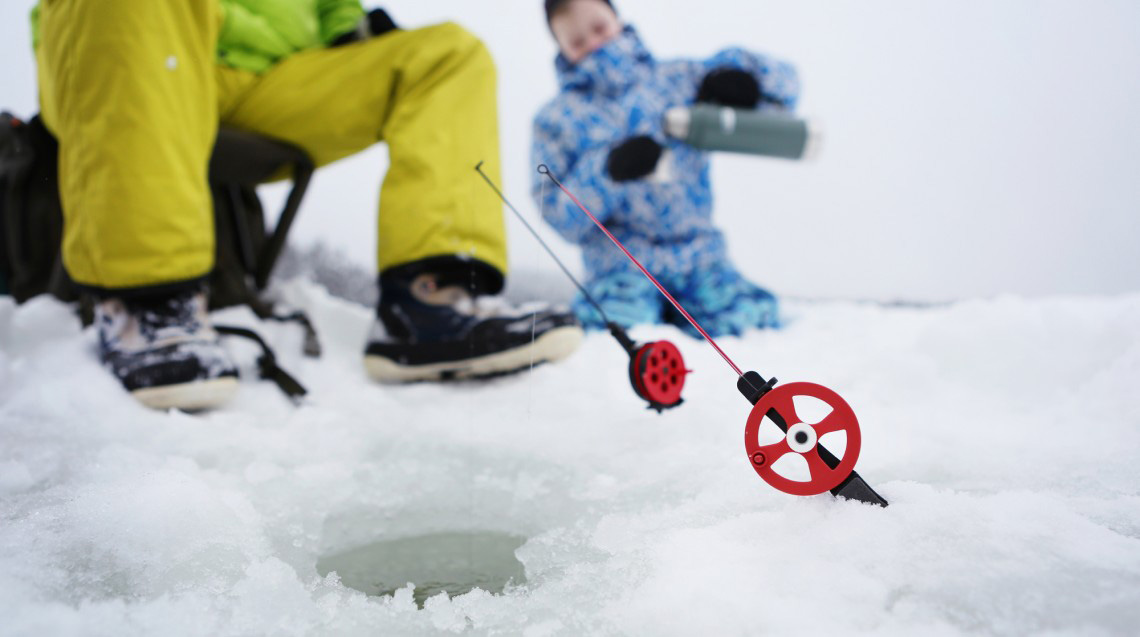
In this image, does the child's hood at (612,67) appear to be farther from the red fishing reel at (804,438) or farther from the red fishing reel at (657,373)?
the red fishing reel at (804,438)

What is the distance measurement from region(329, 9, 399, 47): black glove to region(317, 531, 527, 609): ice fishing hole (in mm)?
927

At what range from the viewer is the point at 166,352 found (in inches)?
32.3

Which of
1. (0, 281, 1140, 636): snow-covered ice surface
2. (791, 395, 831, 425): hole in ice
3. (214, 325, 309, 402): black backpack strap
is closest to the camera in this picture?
(0, 281, 1140, 636): snow-covered ice surface

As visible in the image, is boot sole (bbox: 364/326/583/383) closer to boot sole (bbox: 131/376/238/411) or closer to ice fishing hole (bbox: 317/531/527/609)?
boot sole (bbox: 131/376/238/411)

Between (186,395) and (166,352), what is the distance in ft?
0.22

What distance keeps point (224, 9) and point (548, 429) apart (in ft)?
2.69

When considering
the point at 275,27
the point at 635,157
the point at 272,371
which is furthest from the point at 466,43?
the point at 272,371

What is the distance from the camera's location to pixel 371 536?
553mm

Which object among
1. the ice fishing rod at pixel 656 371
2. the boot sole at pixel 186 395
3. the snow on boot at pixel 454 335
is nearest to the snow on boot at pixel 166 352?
the boot sole at pixel 186 395

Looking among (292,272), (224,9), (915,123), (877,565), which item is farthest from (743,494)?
(915,123)

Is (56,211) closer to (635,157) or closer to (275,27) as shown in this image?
(275,27)

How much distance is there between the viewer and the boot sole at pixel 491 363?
3.05ft

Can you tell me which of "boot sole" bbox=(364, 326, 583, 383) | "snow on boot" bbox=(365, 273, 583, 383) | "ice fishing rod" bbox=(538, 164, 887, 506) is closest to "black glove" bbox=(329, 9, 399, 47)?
"snow on boot" bbox=(365, 273, 583, 383)

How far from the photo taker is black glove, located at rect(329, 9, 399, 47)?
115cm
